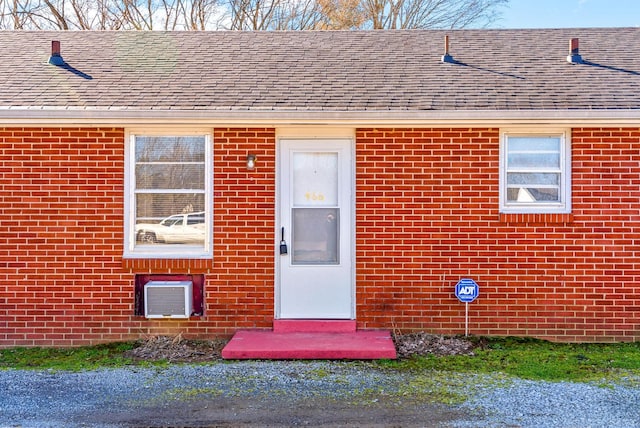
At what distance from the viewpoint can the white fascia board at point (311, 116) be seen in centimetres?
629

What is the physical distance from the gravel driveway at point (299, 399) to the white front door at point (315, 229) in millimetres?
→ 1191

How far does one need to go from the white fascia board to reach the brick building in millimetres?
34

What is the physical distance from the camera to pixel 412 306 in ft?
21.6

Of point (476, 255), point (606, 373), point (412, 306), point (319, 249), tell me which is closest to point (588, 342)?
point (606, 373)

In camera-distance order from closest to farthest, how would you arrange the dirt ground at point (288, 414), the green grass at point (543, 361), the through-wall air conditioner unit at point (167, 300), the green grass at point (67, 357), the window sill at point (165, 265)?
1. the dirt ground at point (288, 414)
2. the green grass at point (543, 361)
3. the green grass at point (67, 357)
4. the through-wall air conditioner unit at point (167, 300)
5. the window sill at point (165, 265)

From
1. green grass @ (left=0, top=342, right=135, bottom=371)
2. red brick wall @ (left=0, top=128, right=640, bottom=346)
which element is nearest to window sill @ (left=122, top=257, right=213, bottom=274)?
red brick wall @ (left=0, top=128, right=640, bottom=346)

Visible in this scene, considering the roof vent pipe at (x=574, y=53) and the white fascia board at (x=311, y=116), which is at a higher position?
the roof vent pipe at (x=574, y=53)

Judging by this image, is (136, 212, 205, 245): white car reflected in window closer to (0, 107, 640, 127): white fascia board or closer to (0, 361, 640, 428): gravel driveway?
(0, 107, 640, 127): white fascia board

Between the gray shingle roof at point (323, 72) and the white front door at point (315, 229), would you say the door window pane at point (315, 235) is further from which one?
the gray shingle roof at point (323, 72)

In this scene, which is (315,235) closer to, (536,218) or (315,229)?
(315,229)

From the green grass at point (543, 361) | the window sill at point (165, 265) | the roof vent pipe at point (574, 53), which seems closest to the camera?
the green grass at point (543, 361)

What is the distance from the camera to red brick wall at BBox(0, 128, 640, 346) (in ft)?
21.4

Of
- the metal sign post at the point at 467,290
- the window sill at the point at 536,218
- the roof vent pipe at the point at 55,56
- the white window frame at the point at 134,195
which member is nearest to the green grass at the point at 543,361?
the metal sign post at the point at 467,290

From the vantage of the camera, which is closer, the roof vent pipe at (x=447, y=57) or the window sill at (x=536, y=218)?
the window sill at (x=536, y=218)
